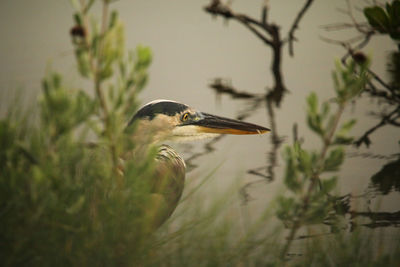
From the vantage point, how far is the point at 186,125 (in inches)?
128

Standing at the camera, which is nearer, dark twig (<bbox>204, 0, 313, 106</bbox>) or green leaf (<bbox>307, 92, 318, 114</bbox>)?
green leaf (<bbox>307, 92, 318, 114</bbox>)

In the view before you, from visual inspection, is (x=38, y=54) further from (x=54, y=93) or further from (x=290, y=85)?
(x=54, y=93)

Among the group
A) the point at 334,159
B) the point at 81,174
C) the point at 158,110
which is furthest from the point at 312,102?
the point at 158,110

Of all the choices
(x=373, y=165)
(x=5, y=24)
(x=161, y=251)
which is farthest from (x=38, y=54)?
(x=161, y=251)

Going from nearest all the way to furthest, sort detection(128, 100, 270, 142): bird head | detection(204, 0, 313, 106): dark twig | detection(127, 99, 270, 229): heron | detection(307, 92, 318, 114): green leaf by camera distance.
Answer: detection(307, 92, 318, 114): green leaf
detection(127, 99, 270, 229): heron
detection(128, 100, 270, 142): bird head
detection(204, 0, 313, 106): dark twig

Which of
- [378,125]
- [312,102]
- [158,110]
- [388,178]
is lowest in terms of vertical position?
[388,178]

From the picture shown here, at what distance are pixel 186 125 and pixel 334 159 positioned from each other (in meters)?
1.72

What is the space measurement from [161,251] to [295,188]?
425 millimetres

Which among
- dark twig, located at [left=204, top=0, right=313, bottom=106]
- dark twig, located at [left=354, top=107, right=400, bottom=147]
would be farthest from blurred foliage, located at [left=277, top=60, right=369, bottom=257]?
dark twig, located at [left=204, top=0, right=313, bottom=106]

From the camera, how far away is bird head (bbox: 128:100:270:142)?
3.18 metres

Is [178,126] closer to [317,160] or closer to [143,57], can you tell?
[317,160]

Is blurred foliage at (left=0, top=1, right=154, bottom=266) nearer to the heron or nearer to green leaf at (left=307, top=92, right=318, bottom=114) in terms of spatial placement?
green leaf at (left=307, top=92, right=318, bottom=114)

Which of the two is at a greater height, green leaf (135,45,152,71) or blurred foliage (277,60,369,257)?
green leaf (135,45,152,71)

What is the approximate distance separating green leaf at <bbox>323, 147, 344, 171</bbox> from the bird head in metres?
1.58
